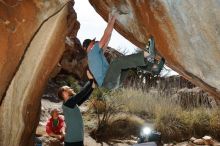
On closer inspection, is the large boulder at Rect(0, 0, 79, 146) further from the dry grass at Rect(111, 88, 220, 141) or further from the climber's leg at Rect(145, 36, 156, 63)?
the dry grass at Rect(111, 88, 220, 141)

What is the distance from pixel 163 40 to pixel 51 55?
218 centimetres

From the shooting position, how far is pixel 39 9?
6938 mm

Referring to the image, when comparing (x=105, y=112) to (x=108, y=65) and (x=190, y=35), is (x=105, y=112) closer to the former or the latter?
(x=190, y=35)

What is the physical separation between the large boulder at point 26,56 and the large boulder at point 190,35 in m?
1.57

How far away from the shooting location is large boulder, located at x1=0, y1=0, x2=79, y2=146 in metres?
6.92

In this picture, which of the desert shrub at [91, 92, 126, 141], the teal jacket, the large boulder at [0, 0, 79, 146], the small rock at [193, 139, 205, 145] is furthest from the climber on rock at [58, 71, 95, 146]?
the small rock at [193, 139, 205, 145]

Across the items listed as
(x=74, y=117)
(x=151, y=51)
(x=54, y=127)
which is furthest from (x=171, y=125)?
(x=74, y=117)

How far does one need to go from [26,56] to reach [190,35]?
2.85 m

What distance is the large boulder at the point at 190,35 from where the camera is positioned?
6.50 metres

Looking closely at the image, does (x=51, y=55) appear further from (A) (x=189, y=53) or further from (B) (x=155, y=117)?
(B) (x=155, y=117)

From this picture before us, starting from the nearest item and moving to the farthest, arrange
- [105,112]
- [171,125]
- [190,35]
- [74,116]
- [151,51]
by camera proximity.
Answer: [74,116]
[151,51]
[190,35]
[171,125]
[105,112]

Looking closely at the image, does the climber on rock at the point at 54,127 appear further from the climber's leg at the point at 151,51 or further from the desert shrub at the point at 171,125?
the desert shrub at the point at 171,125

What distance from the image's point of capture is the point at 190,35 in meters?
6.57

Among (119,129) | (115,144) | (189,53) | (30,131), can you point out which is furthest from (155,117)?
(189,53)
